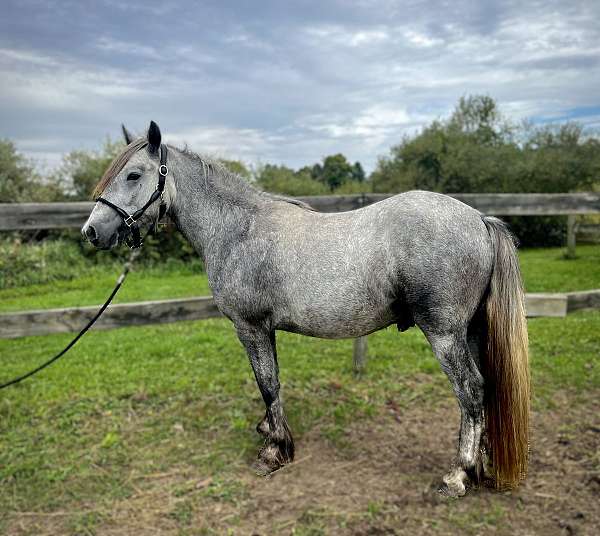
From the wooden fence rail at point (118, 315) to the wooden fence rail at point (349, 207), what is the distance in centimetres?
78

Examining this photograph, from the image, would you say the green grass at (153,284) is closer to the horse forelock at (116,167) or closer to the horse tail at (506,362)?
the horse forelock at (116,167)

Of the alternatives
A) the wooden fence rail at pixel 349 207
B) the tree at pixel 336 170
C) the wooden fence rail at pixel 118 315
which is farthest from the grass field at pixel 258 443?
the tree at pixel 336 170

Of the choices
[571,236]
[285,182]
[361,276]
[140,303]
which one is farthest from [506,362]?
[285,182]

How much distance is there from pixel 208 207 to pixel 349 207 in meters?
2.65

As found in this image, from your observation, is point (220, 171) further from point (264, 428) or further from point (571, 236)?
point (571, 236)

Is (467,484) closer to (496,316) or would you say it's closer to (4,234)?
(496,316)

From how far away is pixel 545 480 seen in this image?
3.33 m

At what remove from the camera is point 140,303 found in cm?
447

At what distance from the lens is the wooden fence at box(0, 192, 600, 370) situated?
4180 mm

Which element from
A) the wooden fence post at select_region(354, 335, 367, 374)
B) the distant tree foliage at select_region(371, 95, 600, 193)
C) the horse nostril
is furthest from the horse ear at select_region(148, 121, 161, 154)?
the distant tree foliage at select_region(371, 95, 600, 193)

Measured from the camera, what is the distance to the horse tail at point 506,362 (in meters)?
2.16

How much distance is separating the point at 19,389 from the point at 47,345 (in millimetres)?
1928

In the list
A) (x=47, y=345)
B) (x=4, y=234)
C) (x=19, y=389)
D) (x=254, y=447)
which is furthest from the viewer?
(x=4, y=234)

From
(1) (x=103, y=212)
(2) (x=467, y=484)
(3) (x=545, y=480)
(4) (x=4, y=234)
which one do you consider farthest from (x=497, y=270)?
(4) (x=4, y=234)
